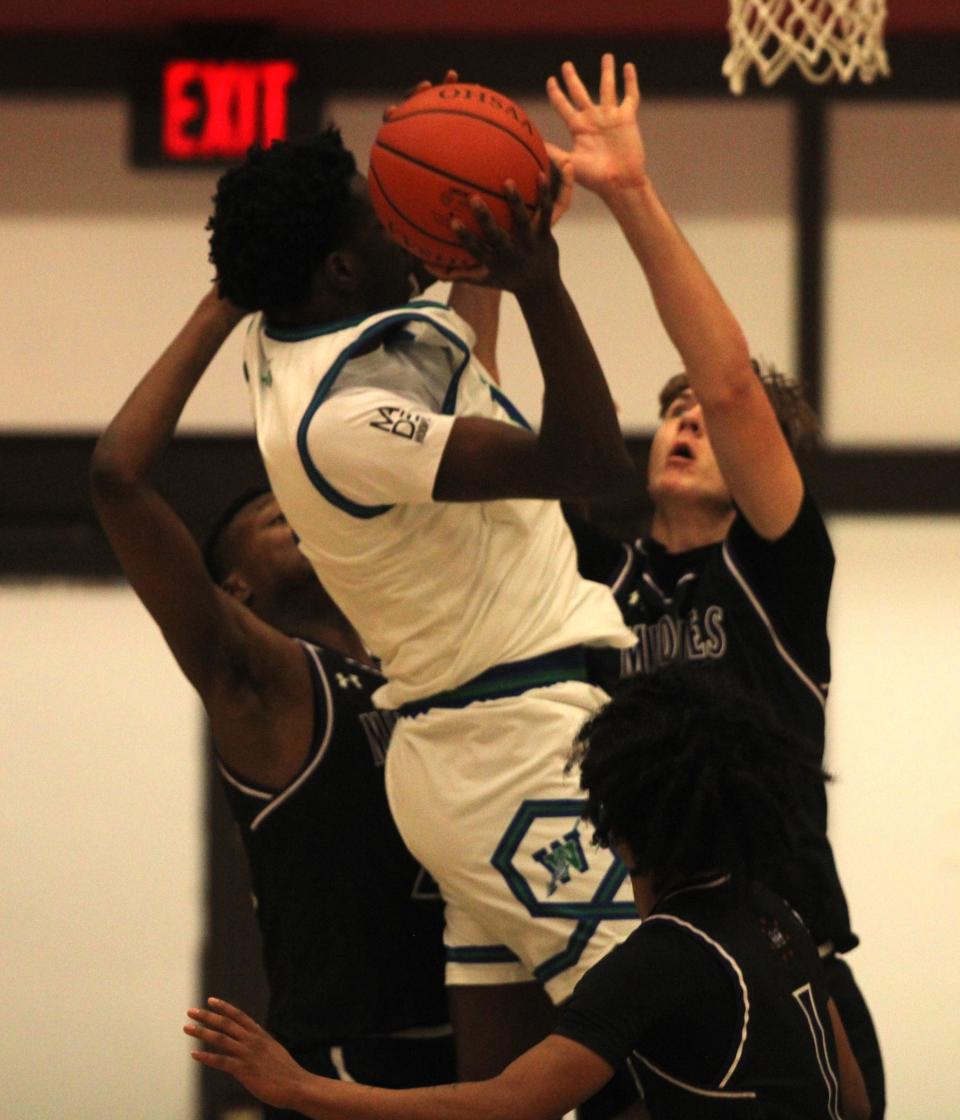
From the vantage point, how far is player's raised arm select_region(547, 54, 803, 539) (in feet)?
8.82

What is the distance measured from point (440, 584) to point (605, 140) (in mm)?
640

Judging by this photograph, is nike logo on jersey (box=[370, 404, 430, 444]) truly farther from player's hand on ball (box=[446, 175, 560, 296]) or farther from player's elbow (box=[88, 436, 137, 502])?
player's elbow (box=[88, 436, 137, 502])

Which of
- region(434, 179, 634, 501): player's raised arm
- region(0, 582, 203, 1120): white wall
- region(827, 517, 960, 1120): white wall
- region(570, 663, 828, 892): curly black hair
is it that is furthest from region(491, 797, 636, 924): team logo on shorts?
region(0, 582, 203, 1120): white wall

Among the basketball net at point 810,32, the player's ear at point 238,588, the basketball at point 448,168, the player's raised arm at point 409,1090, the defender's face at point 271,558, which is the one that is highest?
the basketball net at point 810,32

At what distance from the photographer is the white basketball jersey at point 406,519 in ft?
8.20

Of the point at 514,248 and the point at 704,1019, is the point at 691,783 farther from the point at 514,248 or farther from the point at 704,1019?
the point at 514,248

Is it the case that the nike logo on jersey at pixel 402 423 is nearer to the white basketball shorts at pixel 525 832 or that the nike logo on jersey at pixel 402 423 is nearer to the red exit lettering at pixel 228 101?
the white basketball shorts at pixel 525 832

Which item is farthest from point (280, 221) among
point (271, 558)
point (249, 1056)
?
point (249, 1056)

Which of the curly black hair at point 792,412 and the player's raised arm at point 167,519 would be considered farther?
the curly black hair at point 792,412

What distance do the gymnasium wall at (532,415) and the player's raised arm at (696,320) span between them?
294 centimetres

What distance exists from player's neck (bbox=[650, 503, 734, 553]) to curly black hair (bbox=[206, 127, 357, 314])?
87 cm

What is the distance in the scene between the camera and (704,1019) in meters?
2.11

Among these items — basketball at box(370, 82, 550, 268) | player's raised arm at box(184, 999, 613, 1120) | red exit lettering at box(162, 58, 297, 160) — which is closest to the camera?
player's raised arm at box(184, 999, 613, 1120)

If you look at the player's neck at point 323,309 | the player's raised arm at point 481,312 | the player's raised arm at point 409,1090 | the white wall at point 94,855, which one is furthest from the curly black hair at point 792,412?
the white wall at point 94,855
